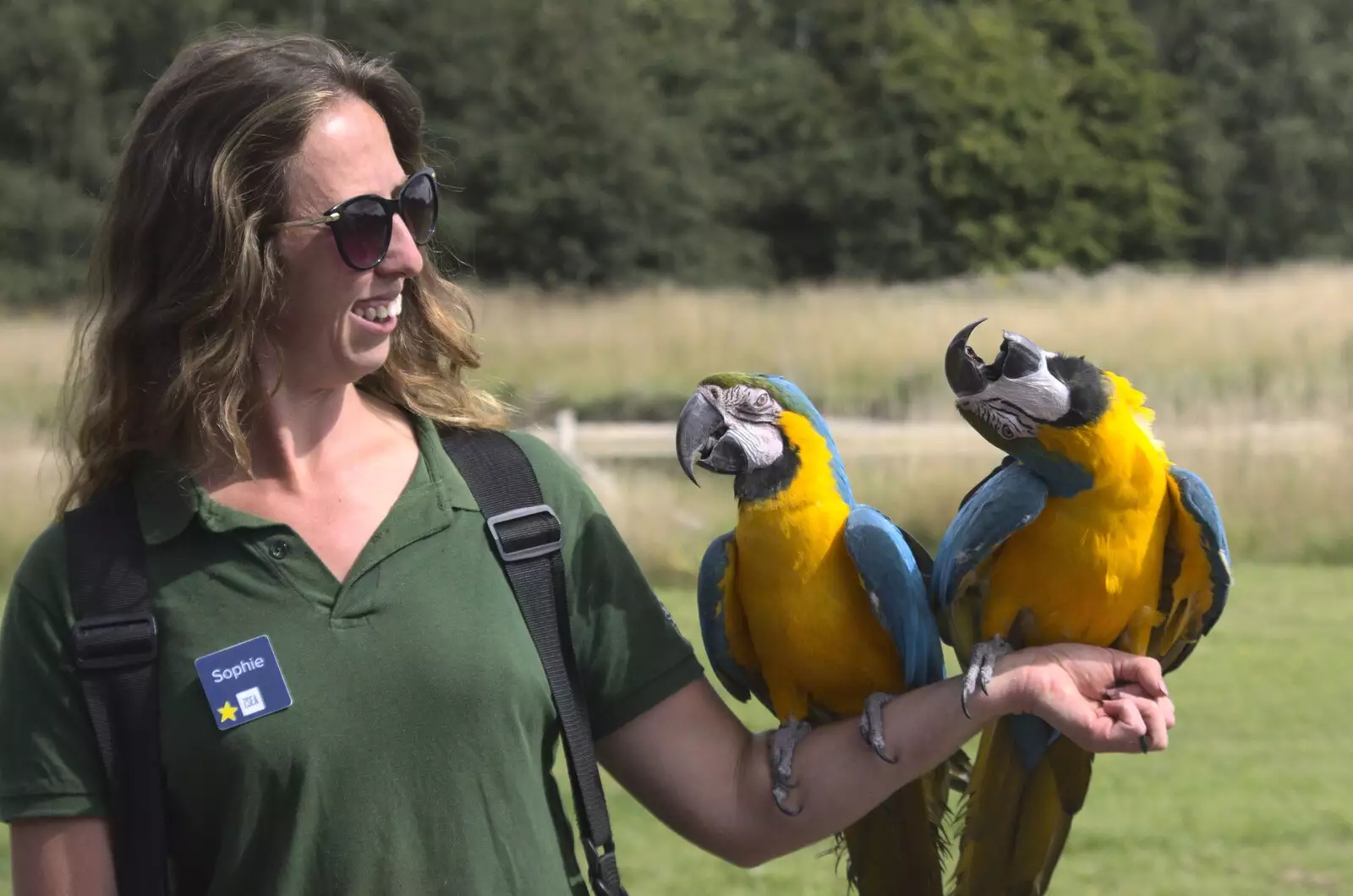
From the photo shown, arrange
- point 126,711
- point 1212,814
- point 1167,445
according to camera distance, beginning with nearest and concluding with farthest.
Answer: point 126,711 → point 1212,814 → point 1167,445

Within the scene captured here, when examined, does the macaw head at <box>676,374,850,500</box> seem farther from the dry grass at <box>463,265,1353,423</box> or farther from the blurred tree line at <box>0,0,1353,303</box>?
the blurred tree line at <box>0,0,1353,303</box>

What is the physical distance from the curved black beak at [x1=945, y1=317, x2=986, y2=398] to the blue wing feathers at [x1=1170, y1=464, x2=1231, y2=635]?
36cm

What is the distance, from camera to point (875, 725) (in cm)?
158

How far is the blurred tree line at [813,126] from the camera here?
2173 centimetres

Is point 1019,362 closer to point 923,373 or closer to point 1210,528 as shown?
point 1210,528

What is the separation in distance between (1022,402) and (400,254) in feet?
2.38

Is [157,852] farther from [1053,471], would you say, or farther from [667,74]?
[667,74]

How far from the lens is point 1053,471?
5.66ft

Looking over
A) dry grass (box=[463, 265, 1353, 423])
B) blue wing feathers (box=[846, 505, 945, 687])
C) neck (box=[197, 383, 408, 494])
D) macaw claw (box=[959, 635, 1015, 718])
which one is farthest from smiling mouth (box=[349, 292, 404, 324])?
dry grass (box=[463, 265, 1353, 423])

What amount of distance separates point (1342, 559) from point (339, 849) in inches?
275

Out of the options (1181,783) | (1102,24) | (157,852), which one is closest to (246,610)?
(157,852)

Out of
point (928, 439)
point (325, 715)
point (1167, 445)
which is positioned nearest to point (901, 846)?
point (325, 715)

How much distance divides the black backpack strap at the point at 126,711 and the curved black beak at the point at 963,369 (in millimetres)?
879

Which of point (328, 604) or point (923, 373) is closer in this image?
point (328, 604)
